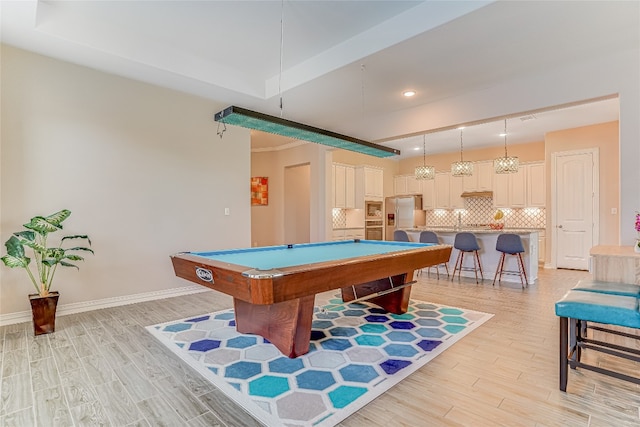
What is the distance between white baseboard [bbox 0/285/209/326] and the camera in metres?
3.44

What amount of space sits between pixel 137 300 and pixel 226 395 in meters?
2.84

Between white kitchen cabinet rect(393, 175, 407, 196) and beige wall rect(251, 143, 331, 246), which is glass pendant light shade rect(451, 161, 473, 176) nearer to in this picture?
beige wall rect(251, 143, 331, 246)

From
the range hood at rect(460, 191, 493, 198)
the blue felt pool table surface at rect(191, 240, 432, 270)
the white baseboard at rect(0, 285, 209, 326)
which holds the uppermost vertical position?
the range hood at rect(460, 191, 493, 198)

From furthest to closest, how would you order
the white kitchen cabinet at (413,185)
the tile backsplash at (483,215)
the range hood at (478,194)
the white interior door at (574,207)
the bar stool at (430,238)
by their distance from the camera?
1. the white kitchen cabinet at (413,185)
2. the range hood at (478,194)
3. the tile backsplash at (483,215)
4. the white interior door at (574,207)
5. the bar stool at (430,238)

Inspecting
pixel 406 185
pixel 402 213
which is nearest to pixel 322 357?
→ pixel 402 213

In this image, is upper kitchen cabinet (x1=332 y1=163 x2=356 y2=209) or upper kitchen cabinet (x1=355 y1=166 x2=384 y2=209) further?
upper kitchen cabinet (x1=355 y1=166 x2=384 y2=209)

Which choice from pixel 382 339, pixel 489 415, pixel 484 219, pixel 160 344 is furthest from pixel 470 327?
pixel 484 219

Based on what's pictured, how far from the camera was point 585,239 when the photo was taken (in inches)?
255

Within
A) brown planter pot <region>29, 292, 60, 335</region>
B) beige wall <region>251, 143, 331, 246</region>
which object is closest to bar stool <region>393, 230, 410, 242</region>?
beige wall <region>251, 143, 331, 246</region>

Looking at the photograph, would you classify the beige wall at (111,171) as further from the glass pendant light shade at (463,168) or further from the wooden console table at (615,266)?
the wooden console table at (615,266)

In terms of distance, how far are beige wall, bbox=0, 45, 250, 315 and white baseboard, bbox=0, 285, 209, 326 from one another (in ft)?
0.18

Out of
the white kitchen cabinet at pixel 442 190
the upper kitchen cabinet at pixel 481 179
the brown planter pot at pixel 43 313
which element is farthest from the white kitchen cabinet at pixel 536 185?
the brown planter pot at pixel 43 313

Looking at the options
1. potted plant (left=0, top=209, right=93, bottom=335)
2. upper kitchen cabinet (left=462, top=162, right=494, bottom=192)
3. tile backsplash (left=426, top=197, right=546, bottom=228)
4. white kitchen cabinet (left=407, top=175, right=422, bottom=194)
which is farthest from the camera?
white kitchen cabinet (left=407, top=175, right=422, bottom=194)

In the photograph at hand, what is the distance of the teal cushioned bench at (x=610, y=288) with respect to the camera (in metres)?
2.47
